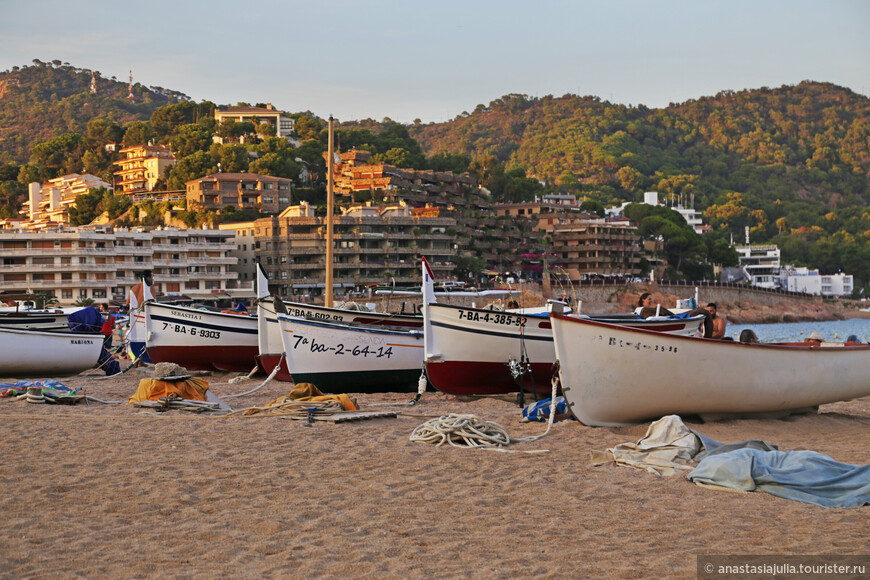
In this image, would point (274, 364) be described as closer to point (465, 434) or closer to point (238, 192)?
point (465, 434)

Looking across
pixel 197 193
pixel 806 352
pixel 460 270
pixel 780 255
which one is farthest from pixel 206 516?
pixel 780 255

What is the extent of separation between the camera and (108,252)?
69.8m

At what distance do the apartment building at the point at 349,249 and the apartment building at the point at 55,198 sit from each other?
27.5m

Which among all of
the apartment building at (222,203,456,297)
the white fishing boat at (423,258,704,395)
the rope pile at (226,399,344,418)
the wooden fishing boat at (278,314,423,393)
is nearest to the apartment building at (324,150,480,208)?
the apartment building at (222,203,456,297)

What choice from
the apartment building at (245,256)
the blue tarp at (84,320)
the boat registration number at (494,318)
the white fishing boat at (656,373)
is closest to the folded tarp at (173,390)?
the boat registration number at (494,318)

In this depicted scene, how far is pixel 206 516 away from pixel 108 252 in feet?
220

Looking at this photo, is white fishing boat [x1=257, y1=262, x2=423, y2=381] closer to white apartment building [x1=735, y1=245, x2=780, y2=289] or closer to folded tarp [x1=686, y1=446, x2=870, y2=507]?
folded tarp [x1=686, y1=446, x2=870, y2=507]

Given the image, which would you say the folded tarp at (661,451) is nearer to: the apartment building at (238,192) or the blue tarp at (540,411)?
the blue tarp at (540,411)

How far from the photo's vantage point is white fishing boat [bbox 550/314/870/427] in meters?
11.3

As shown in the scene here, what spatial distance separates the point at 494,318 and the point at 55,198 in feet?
332

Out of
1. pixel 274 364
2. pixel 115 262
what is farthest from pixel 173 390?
pixel 115 262

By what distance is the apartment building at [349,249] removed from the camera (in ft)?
256

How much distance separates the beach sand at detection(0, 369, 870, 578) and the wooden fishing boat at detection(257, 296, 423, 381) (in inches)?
255

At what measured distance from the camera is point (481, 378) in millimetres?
15164
